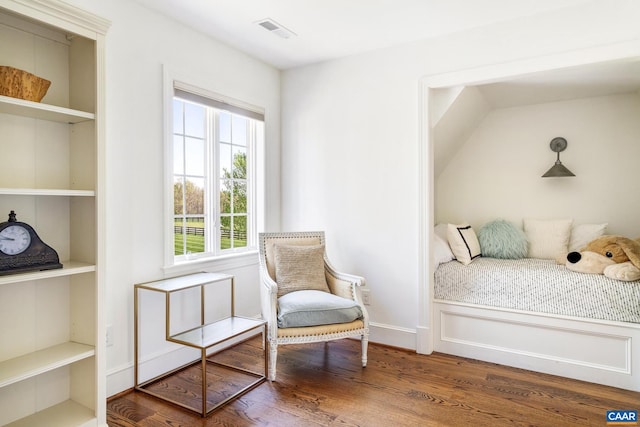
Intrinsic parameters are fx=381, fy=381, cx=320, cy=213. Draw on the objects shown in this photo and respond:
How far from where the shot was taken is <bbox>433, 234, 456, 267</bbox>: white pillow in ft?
10.6

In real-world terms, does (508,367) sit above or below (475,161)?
below

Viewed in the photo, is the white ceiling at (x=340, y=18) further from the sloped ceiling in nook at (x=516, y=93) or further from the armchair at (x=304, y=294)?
the armchair at (x=304, y=294)

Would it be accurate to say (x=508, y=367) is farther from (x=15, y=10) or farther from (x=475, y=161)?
(x=15, y=10)

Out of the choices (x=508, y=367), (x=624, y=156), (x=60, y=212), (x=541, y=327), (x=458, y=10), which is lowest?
(x=508, y=367)

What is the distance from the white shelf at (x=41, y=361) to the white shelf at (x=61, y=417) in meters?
0.28

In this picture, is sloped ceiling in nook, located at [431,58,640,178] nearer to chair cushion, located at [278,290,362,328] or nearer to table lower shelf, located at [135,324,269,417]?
chair cushion, located at [278,290,362,328]

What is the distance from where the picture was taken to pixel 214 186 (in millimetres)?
3174

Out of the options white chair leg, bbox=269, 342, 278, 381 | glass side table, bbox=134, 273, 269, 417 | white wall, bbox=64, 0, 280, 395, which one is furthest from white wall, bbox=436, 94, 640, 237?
white wall, bbox=64, 0, 280, 395

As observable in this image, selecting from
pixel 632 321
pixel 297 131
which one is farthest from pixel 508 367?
pixel 297 131

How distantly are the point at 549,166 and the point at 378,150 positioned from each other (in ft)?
5.88

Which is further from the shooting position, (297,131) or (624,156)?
(297,131)

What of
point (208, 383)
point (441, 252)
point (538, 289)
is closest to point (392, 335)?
point (441, 252)

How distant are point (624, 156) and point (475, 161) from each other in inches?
49.3

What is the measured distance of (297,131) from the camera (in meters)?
3.75
